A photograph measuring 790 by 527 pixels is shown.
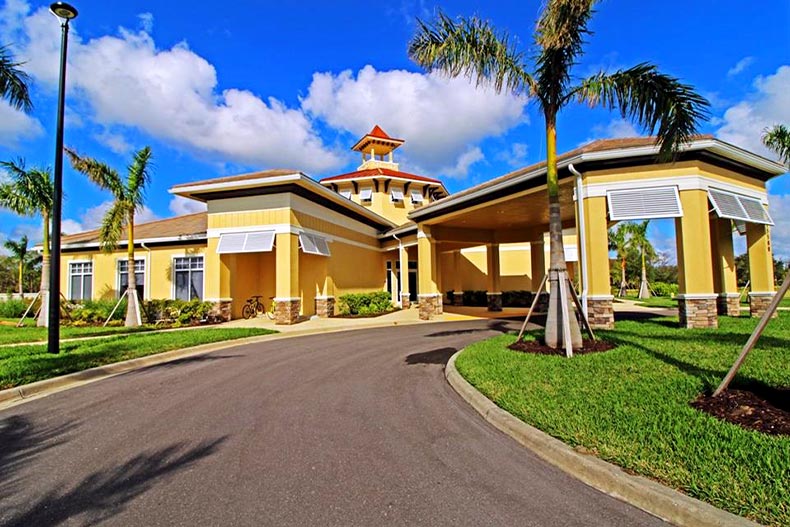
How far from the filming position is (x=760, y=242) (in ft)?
49.1

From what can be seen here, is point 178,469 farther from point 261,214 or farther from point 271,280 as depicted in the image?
point 271,280

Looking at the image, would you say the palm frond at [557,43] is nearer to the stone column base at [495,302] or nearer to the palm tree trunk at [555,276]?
the palm tree trunk at [555,276]

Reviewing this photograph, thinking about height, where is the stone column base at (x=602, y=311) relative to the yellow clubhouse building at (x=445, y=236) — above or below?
below

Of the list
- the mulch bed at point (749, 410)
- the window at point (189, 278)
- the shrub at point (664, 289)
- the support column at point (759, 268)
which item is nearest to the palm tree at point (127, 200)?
the window at point (189, 278)

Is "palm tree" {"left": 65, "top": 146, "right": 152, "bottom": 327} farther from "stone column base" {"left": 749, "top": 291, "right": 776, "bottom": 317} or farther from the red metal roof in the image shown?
"stone column base" {"left": 749, "top": 291, "right": 776, "bottom": 317}

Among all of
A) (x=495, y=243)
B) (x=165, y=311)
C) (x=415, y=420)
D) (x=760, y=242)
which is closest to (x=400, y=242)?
(x=495, y=243)

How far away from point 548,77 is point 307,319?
14412 mm

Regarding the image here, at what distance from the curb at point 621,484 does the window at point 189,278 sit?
19.7 m

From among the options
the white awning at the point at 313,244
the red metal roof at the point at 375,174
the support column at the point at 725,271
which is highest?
the red metal roof at the point at 375,174

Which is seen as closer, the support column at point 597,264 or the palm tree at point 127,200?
the support column at point 597,264

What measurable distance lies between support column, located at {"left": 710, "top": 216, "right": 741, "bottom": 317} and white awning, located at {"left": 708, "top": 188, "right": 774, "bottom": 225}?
1338 millimetres

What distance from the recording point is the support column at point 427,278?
20.5 metres

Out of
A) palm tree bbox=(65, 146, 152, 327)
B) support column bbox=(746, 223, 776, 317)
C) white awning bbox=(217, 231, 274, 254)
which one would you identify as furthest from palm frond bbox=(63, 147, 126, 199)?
support column bbox=(746, 223, 776, 317)

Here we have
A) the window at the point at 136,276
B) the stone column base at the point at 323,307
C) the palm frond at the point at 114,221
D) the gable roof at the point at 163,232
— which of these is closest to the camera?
the palm frond at the point at 114,221
